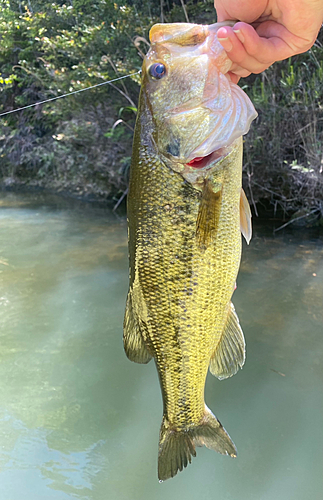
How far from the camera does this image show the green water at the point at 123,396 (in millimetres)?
2242

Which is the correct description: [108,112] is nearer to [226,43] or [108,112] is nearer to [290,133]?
[290,133]

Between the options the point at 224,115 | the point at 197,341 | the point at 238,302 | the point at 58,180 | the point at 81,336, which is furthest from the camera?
the point at 58,180

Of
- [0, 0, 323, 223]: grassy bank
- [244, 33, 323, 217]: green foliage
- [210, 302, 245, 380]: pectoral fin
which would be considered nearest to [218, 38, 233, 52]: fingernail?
[210, 302, 245, 380]: pectoral fin

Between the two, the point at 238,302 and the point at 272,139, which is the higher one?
the point at 272,139

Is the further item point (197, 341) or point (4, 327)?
point (4, 327)

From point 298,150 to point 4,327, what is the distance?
5.49 meters

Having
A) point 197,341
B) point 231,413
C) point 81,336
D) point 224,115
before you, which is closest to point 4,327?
point 81,336

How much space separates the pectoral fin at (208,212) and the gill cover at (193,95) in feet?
0.47

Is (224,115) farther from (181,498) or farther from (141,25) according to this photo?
(141,25)

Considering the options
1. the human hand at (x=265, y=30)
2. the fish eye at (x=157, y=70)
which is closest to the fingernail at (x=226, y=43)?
the human hand at (x=265, y=30)

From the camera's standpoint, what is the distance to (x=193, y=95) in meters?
1.39

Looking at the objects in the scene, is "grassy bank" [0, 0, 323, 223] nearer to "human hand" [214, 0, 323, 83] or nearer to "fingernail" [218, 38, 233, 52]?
"human hand" [214, 0, 323, 83]

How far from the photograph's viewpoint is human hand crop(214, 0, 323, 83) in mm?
1301

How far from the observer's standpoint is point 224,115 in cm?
137
